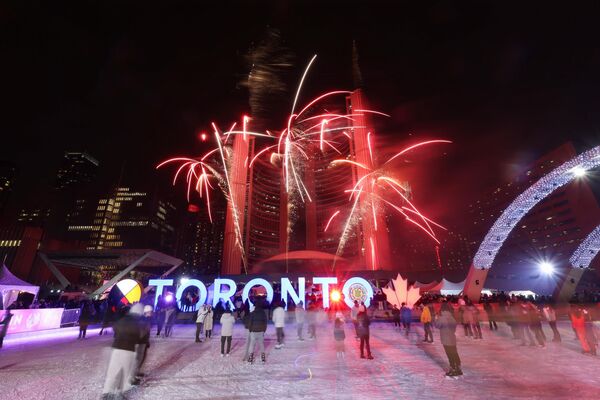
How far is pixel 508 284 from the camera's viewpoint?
126ft

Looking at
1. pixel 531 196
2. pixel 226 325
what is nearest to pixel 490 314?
pixel 531 196

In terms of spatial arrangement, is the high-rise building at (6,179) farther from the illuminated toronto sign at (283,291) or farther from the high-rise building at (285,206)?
the illuminated toronto sign at (283,291)

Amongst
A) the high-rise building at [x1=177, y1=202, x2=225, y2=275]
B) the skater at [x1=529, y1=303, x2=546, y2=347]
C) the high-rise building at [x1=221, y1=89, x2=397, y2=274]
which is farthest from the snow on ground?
the high-rise building at [x1=177, y1=202, x2=225, y2=275]

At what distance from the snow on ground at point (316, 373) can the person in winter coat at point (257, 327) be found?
20.3 inches

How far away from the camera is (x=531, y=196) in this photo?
73.5ft

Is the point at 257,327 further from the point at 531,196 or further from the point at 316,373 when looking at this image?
the point at 531,196

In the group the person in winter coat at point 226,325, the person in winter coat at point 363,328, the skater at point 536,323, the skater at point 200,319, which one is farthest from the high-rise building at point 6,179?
the skater at point 536,323

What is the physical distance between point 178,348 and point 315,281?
1601 cm

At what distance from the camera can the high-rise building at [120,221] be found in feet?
413

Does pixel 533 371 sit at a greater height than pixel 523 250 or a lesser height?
lesser

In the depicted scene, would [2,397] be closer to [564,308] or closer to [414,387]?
[414,387]

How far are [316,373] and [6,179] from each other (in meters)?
211

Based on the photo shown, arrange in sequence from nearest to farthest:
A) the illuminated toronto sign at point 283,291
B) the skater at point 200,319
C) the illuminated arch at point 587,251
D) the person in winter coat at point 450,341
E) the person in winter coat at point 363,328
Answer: the person in winter coat at point 450,341, the person in winter coat at point 363,328, the skater at point 200,319, the illuminated toronto sign at point 283,291, the illuminated arch at point 587,251

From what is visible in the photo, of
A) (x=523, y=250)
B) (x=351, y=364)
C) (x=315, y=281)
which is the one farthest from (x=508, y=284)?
(x=523, y=250)
